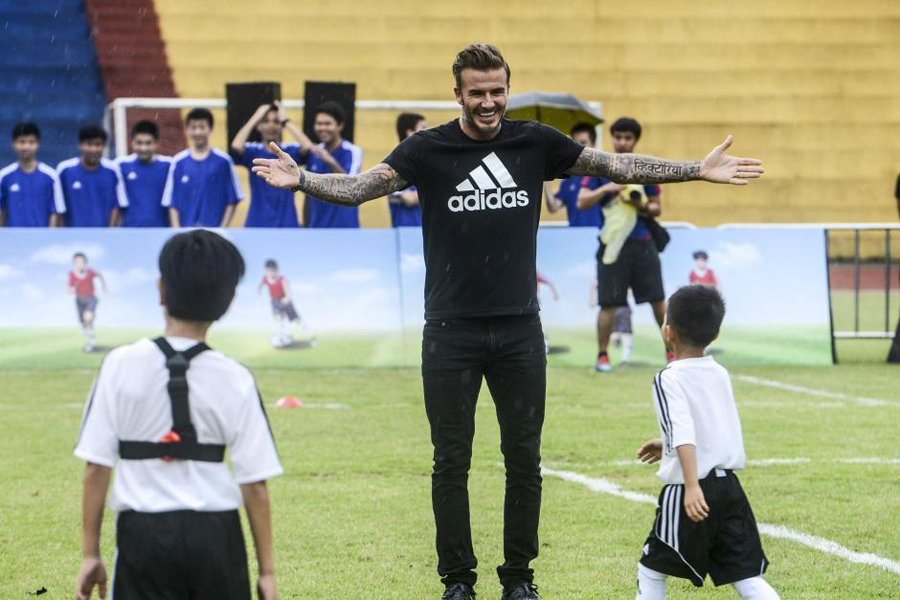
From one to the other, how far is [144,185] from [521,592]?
10460 millimetres

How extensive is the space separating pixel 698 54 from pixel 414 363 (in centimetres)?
1641

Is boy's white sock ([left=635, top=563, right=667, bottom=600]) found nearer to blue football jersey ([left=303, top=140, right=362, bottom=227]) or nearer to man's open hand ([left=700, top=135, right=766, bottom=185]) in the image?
man's open hand ([left=700, top=135, right=766, bottom=185])

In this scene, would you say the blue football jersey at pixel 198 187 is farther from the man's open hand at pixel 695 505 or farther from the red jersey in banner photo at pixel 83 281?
the man's open hand at pixel 695 505

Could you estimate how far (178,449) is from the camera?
3305 millimetres

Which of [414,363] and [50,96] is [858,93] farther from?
[414,363]

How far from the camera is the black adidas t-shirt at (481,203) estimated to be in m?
5.11

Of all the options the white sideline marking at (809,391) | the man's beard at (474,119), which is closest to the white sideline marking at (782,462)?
the white sideline marking at (809,391)

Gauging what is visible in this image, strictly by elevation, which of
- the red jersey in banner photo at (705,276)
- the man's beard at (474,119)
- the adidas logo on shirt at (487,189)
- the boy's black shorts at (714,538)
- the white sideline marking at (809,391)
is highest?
the man's beard at (474,119)

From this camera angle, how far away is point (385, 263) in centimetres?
1352

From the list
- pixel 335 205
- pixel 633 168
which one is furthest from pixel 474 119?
pixel 335 205

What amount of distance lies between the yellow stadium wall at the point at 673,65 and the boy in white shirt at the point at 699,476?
22767 millimetres

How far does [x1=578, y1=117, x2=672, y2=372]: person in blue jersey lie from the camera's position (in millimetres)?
12430

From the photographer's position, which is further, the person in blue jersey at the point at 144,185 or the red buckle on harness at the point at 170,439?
the person in blue jersey at the point at 144,185

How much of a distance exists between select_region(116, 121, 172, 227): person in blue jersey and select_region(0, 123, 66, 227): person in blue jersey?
2.24 feet
